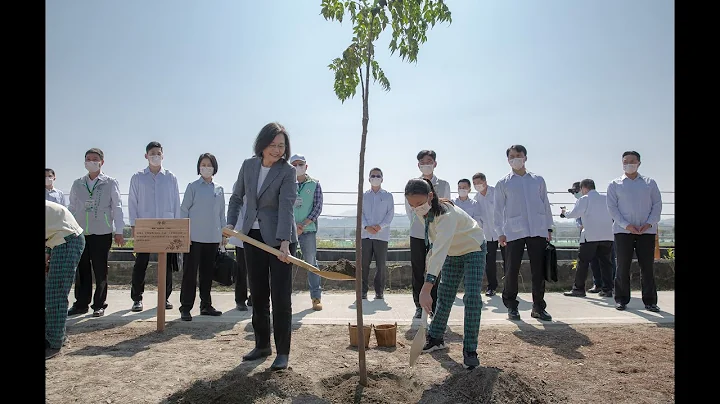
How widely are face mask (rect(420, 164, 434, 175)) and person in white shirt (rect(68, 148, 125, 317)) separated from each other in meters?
4.24

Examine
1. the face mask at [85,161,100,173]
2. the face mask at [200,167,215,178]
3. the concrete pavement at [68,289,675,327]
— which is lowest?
the concrete pavement at [68,289,675,327]

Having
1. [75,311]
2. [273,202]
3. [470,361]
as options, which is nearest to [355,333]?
[470,361]

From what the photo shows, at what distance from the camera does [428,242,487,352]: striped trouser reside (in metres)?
3.81

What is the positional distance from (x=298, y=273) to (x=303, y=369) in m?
4.71

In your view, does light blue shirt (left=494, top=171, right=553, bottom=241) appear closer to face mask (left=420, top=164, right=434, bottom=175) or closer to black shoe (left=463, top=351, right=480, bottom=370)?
face mask (left=420, top=164, right=434, bottom=175)

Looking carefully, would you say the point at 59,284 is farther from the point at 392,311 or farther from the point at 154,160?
the point at 392,311

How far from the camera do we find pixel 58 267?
412 cm

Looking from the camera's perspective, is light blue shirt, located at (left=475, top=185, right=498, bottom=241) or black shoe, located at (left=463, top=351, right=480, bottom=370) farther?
light blue shirt, located at (left=475, top=185, right=498, bottom=241)

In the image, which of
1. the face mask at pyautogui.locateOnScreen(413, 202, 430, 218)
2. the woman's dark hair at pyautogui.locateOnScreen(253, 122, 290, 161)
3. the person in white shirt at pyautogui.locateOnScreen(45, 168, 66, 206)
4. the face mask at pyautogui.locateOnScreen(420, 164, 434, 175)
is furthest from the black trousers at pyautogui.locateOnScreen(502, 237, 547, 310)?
the person in white shirt at pyautogui.locateOnScreen(45, 168, 66, 206)

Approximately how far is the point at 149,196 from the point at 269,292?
11.1ft

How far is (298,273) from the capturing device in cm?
846
